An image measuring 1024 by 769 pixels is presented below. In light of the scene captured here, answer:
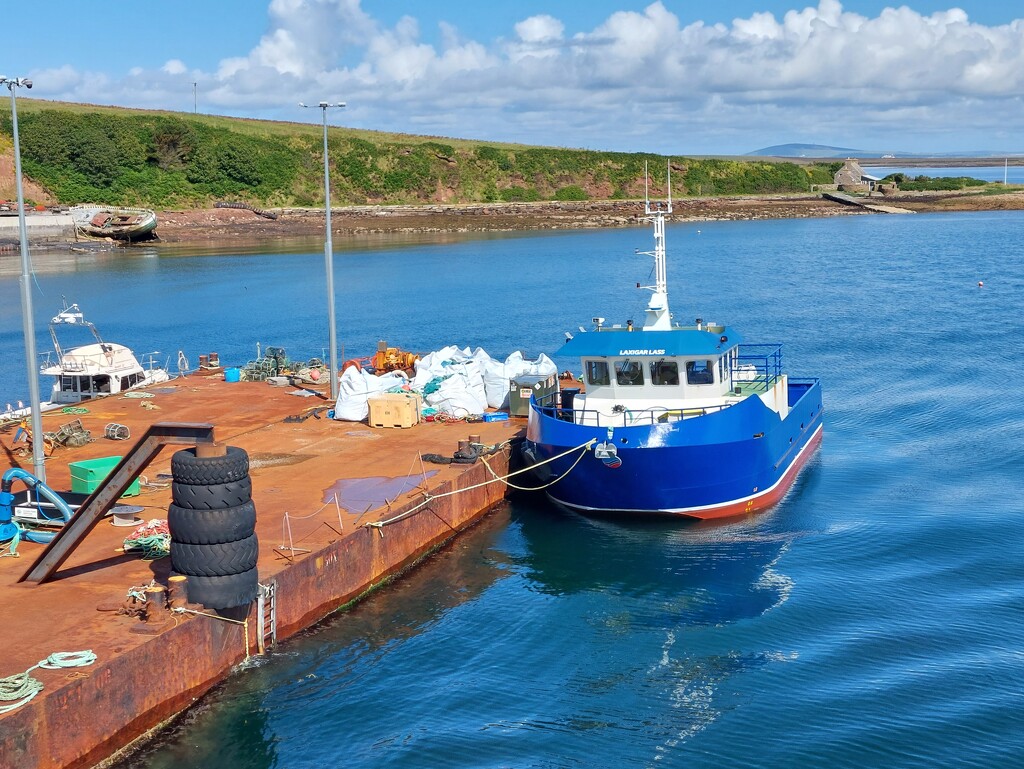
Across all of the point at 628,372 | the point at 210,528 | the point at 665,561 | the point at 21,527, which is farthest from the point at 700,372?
the point at 21,527

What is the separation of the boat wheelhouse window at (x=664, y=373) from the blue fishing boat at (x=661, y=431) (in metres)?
0.02

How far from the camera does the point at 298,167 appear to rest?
12538cm

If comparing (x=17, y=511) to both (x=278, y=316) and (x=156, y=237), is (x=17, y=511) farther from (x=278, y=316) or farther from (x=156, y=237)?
(x=156, y=237)

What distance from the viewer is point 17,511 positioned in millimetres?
18094

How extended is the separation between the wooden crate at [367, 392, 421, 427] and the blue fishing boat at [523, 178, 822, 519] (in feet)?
11.3

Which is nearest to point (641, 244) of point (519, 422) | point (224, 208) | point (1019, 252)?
point (1019, 252)

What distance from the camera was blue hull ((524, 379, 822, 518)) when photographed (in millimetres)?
22250

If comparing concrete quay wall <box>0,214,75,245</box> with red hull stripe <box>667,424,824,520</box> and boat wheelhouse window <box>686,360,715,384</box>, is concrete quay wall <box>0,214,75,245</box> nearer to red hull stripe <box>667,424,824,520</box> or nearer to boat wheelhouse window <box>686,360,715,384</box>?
red hull stripe <box>667,424,824,520</box>

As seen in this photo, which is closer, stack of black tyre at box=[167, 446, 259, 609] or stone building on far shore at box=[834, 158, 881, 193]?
stack of black tyre at box=[167, 446, 259, 609]

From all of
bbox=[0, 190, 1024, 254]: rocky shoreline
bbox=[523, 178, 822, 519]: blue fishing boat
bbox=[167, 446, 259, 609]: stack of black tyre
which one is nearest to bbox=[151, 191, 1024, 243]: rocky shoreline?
bbox=[0, 190, 1024, 254]: rocky shoreline

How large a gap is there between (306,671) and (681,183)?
5417 inches

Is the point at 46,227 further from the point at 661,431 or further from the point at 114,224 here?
the point at 661,431

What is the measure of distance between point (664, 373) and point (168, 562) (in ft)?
38.9

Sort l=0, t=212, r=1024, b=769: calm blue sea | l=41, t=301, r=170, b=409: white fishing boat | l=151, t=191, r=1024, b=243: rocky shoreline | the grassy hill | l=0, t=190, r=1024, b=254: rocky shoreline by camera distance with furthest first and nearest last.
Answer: the grassy hill → l=151, t=191, r=1024, b=243: rocky shoreline → l=0, t=190, r=1024, b=254: rocky shoreline → l=41, t=301, r=170, b=409: white fishing boat → l=0, t=212, r=1024, b=769: calm blue sea
